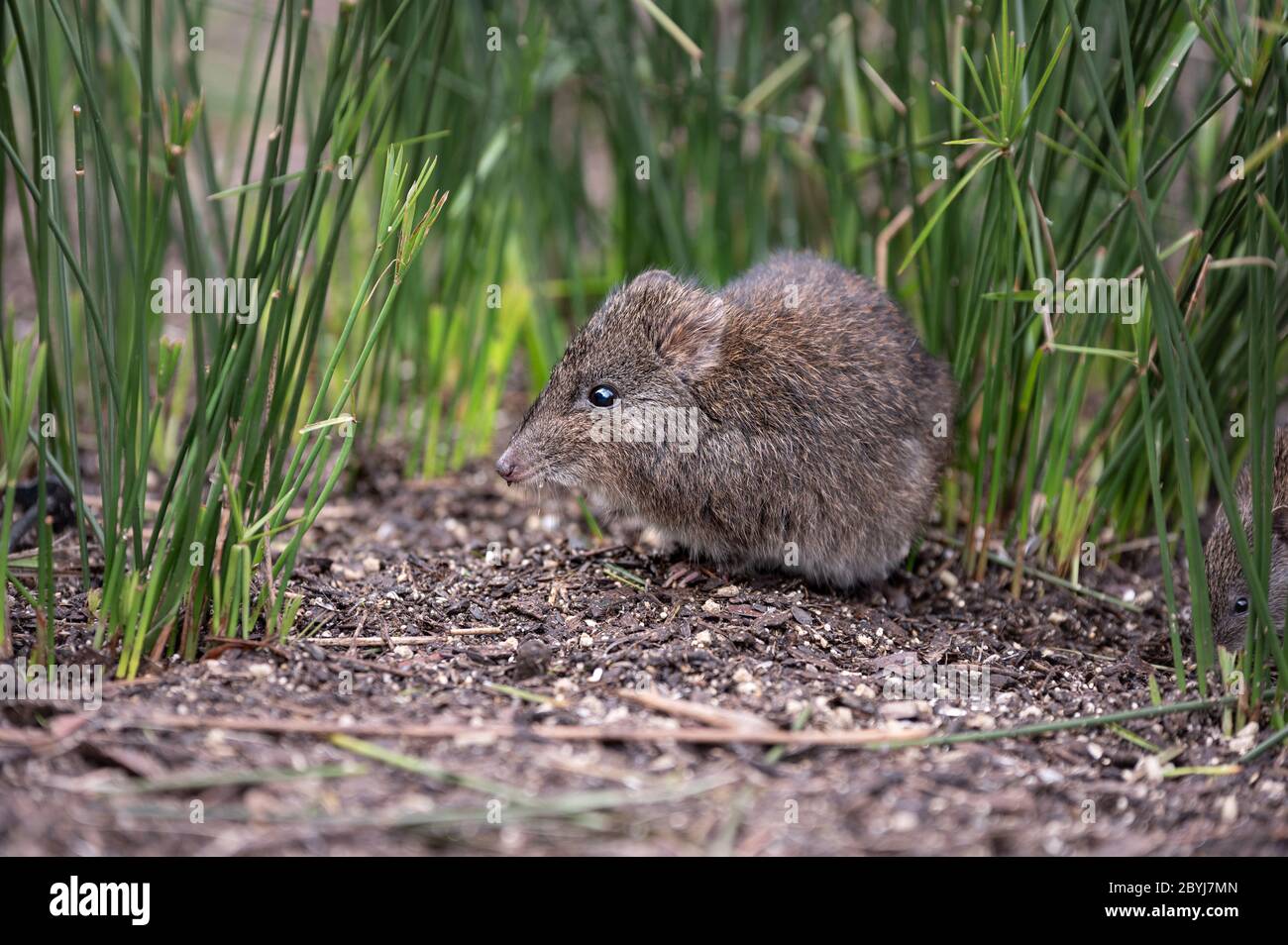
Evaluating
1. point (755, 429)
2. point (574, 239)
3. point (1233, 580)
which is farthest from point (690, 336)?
point (1233, 580)

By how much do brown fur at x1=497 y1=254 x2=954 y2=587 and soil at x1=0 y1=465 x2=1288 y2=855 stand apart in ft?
0.79

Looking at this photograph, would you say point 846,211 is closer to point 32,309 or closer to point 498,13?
point 498,13

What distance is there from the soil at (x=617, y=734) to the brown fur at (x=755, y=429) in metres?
0.24

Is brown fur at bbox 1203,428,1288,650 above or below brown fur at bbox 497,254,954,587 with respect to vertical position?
below

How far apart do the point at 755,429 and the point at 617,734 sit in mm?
1767

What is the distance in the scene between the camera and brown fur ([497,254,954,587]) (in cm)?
469

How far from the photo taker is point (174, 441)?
6082 mm

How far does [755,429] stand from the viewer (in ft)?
15.4

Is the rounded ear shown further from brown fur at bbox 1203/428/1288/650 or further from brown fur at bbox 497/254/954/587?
brown fur at bbox 1203/428/1288/650

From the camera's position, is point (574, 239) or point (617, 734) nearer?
point (617, 734)

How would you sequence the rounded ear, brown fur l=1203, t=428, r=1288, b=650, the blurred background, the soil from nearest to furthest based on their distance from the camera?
the soil → the blurred background → brown fur l=1203, t=428, r=1288, b=650 → the rounded ear

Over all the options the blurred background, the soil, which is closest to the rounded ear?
the soil

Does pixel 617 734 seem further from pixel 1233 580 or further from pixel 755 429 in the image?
pixel 1233 580

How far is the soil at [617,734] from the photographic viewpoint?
287cm
